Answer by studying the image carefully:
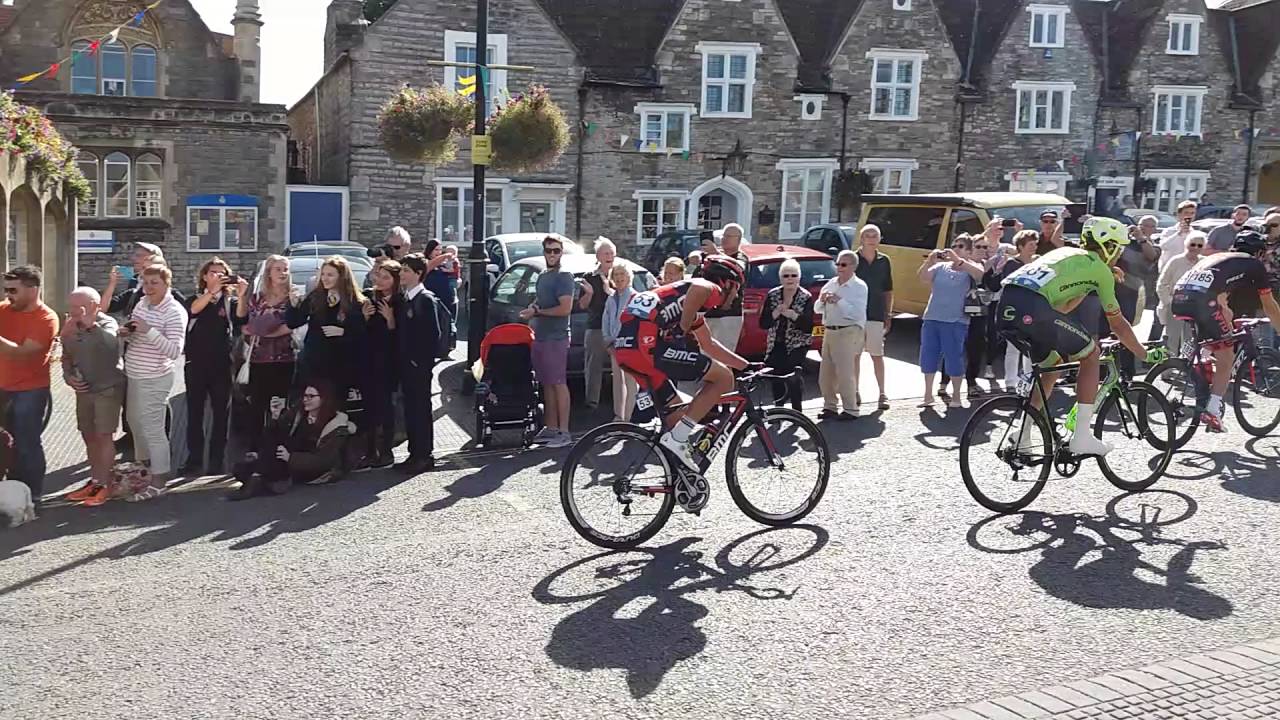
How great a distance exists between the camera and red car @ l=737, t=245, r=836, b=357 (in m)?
13.2

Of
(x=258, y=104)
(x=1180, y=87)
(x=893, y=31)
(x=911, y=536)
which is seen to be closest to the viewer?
(x=911, y=536)

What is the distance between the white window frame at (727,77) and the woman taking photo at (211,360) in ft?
81.4

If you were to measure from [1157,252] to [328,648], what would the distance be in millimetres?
11396

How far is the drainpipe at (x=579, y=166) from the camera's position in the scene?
103ft

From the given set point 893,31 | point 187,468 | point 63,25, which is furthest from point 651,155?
point 187,468

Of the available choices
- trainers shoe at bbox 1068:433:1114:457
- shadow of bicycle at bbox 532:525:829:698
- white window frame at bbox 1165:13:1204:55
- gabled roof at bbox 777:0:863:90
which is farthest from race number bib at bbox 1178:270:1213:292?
white window frame at bbox 1165:13:1204:55

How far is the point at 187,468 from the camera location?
948 cm

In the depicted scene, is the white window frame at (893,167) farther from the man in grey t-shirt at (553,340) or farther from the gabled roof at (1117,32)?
the man in grey t-shirt at (553,340)

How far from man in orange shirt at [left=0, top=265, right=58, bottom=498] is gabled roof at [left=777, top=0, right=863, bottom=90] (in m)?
27.8

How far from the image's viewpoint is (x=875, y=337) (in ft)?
39.4

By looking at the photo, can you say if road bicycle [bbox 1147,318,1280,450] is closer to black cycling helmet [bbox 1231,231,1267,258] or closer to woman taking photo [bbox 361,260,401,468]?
black cycling helmet [bbox 1231,231,1267,258]

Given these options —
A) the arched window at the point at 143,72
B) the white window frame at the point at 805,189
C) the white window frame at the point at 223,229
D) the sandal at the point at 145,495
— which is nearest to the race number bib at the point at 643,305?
the sandal at the point at 145,495

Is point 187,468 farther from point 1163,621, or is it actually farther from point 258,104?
point 258,104

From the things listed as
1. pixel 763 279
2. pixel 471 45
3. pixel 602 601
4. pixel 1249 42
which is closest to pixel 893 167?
pixel 471 45
